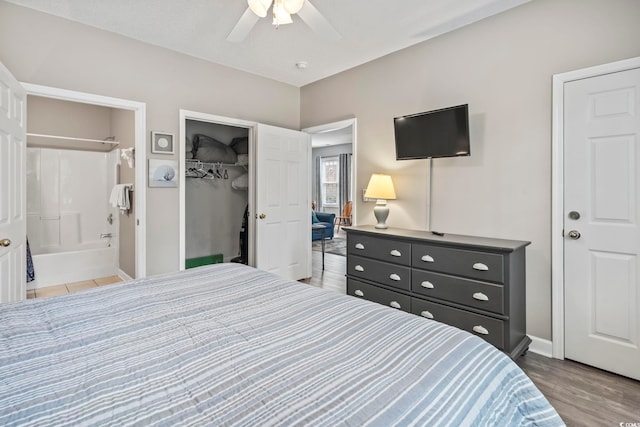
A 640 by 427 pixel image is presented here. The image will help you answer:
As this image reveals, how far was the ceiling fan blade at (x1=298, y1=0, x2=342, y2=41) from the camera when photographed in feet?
6.26

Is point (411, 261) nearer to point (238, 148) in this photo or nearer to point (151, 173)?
point (151, 173)

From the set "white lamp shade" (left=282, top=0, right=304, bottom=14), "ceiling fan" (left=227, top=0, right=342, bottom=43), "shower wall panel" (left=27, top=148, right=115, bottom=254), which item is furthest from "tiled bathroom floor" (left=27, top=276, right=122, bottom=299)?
"white lamp shade" (left=282, top=0, right=304, bottom=14)

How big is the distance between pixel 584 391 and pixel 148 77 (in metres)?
4.33

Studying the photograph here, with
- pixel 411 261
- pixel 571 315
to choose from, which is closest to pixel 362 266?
pixel 411 261

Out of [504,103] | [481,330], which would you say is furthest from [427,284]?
[504,103]

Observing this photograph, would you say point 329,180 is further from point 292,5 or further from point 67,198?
point 292,5

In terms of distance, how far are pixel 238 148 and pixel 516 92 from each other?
3.91 metres

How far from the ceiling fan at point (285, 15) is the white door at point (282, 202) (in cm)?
181

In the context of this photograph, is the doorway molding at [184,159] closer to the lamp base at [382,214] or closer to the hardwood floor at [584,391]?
the lamp base at [382,214]

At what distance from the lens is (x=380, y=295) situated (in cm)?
296

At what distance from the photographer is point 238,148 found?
5.24 metres

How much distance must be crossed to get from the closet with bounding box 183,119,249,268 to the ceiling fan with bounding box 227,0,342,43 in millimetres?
2895

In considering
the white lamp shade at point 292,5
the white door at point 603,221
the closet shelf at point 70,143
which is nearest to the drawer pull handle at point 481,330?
the white door at point 603,221

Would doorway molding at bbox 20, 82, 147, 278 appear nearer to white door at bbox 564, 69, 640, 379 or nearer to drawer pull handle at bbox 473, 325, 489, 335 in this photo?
drawer pull handle at bbox 473, 325, 489, 335
